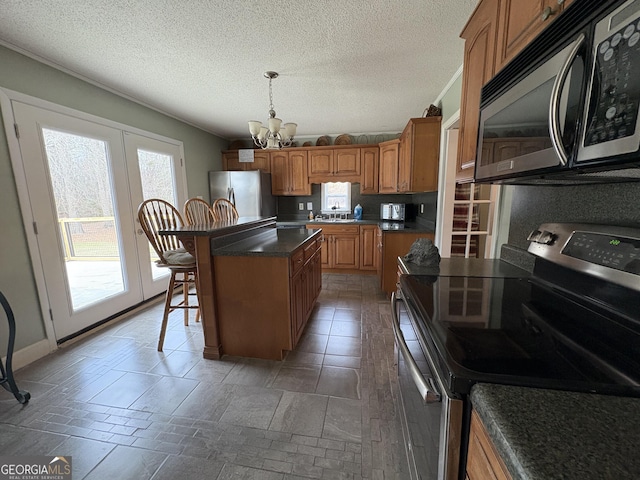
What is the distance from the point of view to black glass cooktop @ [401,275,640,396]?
539 mm

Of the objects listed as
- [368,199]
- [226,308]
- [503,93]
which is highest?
[503,93]

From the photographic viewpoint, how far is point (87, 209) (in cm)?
254

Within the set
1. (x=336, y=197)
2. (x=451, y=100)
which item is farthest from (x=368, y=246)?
(x=451, y=100)

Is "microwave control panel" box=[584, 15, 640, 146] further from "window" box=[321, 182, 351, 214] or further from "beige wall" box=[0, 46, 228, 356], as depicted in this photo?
"window" box=[321, 182, 351, 214]

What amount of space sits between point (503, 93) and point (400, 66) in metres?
1.67

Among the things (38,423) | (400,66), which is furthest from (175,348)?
(400,66)

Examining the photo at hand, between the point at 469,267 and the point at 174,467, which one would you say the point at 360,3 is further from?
the point at 174,467

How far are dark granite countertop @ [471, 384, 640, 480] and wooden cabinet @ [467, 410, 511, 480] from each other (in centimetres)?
3

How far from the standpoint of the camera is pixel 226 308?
2.06 metres

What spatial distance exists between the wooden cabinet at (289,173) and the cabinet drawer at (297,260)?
2.64 meters

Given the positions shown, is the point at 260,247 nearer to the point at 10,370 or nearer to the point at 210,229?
the point at 210,229

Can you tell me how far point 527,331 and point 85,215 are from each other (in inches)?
134

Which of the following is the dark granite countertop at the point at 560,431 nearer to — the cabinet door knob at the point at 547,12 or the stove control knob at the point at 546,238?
the stove control knob at the point at 546,238

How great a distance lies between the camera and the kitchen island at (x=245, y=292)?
1.94 metres
